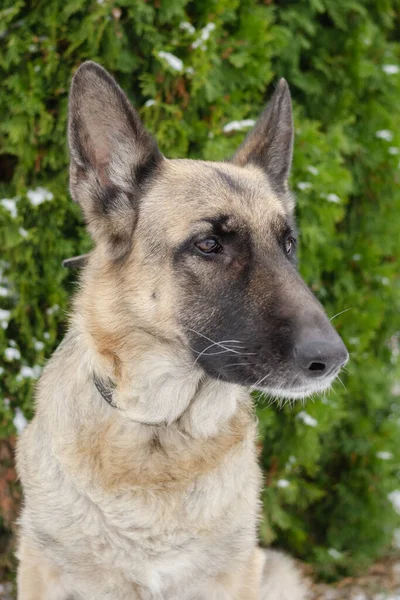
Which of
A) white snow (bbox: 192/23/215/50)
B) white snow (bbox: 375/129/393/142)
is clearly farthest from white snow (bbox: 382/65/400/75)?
white snow (bbox: 192/23/215/50)

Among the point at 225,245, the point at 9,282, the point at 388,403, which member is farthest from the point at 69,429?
the point at 388,403

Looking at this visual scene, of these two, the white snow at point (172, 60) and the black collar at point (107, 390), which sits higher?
the white snow at point (172, 60)

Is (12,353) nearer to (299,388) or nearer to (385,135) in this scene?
(299,388)

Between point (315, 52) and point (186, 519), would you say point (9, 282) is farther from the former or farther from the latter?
point (315, 52)

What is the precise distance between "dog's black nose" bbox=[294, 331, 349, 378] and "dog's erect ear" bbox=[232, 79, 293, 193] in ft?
3.44

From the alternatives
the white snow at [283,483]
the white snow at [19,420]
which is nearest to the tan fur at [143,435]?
the white snow at [19,420]

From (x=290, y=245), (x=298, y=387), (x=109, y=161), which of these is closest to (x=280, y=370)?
(x=298, y=387)

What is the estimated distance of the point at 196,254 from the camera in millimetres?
2684

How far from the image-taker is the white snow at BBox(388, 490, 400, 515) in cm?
520

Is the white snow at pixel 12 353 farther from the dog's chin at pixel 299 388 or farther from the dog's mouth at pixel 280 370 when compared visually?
the dog's chin at pixel 299 388

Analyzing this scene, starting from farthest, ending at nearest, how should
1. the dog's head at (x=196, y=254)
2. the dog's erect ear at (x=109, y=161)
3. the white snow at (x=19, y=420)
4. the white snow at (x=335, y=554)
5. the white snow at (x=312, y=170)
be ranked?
the white snow at (x=335, y=554) → the white snow at (x=312, y=170) → the white snow at (x=19, y=420) → the dog's erect ear at (x=109, y=161) → the dog's head at (x=196, y=254)

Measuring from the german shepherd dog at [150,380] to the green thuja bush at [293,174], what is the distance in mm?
1010

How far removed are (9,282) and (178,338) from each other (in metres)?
1.67

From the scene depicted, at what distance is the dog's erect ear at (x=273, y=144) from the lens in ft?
10.6
